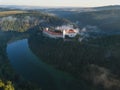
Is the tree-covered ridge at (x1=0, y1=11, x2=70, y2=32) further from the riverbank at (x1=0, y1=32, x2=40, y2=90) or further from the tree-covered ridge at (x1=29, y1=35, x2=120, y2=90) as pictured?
the riverbank at (x1=0, y1=32, x2=40, y2=90)

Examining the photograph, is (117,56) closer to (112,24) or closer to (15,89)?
(15,89)

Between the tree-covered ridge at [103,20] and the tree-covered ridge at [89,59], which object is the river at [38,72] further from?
the tree-covered ridge at [103,20]

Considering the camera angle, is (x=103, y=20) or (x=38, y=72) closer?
(x=38, y=72)

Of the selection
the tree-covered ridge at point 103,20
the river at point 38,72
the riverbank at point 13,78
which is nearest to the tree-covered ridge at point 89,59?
the river at point 38,72

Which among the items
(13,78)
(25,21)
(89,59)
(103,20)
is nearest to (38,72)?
(13,78)

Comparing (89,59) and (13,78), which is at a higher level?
(89,59)

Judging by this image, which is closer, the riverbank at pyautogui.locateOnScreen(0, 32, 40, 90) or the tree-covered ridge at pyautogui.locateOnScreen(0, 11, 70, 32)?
the riverbank at pyautogui.locateOnScreen(0, 32, 40, 90)

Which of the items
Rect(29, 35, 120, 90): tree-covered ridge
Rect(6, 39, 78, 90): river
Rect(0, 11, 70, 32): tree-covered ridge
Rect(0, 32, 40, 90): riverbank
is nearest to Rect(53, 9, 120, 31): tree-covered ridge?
Rect(0, 11, 70, 32): tree-covered ridge

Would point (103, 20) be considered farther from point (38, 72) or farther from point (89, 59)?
point (38, 72)

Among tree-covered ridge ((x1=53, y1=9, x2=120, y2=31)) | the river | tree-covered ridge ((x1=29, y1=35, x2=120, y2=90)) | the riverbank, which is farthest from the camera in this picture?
tree-covered ridge ((x1=53, y1=9, x2=120, y2=31))

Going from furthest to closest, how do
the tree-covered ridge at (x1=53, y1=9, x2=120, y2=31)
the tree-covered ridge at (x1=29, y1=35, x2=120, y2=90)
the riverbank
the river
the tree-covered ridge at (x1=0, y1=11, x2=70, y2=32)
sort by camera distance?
the tree-covered ridge at (x1=53, y1=9, x2=120, y2=31) < the tree-covered ridge at (x1=0, y1=11, x2=70, y2=32) < the tree-covered ridge at (x1=29, y1=35, x2=120, y2=90) < the river < the riverbank
